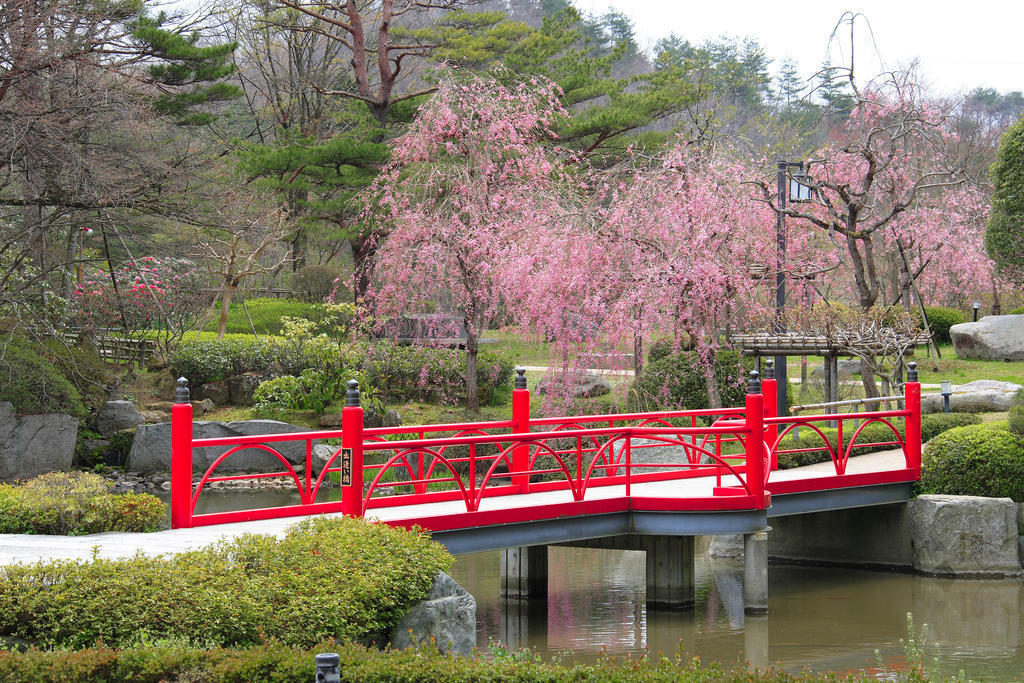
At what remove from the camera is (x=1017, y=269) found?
58.4 feet

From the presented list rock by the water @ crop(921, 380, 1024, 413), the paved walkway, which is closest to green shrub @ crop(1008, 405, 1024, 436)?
the paved walkway

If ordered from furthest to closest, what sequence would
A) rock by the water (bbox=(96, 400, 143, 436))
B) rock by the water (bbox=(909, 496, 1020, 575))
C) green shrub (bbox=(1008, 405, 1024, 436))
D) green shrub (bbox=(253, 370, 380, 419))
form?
green shrub (bbox=(253, 370, 380, 419)) < rock by the water (bbox=(96, 400, 143, 436)) < green shrub (bbox=(1008, 405, 1024, 436)) < rock by the water (bbox=(909, 496, 1020, 575))

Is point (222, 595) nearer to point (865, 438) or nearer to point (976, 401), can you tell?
point (865, 438)

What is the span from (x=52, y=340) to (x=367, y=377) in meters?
6.42

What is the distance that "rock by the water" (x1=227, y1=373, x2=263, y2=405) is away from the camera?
2523 cm

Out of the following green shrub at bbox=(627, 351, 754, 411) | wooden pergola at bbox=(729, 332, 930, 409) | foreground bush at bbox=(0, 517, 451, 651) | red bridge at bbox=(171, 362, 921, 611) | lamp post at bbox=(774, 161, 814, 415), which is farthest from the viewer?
green shrub at bbox=(627, 351, 754, 411)

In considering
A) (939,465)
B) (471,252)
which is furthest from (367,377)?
(939,465)

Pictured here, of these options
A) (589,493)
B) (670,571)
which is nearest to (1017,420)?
(670,571)

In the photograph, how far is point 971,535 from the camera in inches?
572

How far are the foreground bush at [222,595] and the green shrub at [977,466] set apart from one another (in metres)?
9.04

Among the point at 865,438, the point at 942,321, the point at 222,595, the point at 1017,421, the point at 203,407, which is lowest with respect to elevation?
the point at 222,595

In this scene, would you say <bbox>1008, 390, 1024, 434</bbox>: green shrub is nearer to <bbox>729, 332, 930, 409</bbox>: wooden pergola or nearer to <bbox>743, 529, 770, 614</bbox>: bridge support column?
<bbox>729, 332, 930, 409</bbox>: wooden pergola

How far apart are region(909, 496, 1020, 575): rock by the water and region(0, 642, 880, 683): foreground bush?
344 inches

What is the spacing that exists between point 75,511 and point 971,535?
10.8 m
